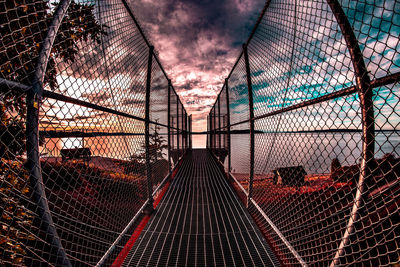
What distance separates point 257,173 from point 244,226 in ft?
2.69

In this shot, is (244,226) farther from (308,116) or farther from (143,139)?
(143,139)

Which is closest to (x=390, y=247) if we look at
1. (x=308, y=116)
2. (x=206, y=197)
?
(x=308, y=116)

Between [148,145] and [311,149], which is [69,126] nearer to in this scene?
[148,145]

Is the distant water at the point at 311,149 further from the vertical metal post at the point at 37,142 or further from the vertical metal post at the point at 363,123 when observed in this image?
the vertical metal post at the point at 37,142

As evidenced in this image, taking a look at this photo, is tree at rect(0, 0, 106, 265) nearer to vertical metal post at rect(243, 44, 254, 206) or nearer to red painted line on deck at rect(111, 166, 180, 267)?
red painted line on deck at rect(111, 166, 180, 267)

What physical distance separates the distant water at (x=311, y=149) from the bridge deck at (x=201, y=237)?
92 centimetres

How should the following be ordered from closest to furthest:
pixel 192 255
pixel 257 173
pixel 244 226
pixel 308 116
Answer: pixel 308 116, pixel 192 255, pixel 244 226, pixel 257 173

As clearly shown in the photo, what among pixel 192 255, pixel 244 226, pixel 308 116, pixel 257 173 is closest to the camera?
pixel 308 116

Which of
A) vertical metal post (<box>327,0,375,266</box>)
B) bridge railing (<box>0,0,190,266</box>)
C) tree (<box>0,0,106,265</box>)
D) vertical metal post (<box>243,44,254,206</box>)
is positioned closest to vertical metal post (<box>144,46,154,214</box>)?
bridge railing (<box>0,0,190,266</box>)

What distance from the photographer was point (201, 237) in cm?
220

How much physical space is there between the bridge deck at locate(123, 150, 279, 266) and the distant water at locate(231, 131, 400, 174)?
925 millimetres

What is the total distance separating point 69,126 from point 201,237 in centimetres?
198

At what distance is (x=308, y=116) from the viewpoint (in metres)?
1.63

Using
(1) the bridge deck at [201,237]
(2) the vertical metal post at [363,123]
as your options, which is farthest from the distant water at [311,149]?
(1) the bridge deck at [201,237]
